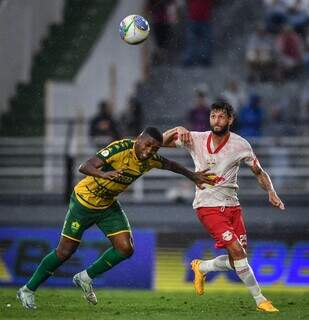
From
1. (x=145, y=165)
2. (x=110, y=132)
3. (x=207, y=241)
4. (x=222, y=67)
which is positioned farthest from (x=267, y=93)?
(x=145, y=165)

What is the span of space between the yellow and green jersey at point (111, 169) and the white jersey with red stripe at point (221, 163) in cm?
51

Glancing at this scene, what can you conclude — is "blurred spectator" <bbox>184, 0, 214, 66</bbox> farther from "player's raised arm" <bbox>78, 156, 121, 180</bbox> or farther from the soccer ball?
"player's raised arm" <bbox>78, 156, 121, 180</bbox>

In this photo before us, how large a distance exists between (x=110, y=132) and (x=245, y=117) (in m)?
2.25

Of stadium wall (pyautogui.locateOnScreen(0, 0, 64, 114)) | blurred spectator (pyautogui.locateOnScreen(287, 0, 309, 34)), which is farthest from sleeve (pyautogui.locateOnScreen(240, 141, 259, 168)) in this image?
Answer: stadium wall (pyautogui.locateOnScreen(0, 0, 64, 114))

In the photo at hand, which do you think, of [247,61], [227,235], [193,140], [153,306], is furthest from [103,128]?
[227,235]

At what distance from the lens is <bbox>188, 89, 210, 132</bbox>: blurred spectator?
21.1 metres

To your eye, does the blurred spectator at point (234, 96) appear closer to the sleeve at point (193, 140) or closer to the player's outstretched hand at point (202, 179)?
the sleeve at point (193, 140)

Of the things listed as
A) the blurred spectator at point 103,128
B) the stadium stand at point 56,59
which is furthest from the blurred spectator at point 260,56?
the blurred spectator at point 103,128

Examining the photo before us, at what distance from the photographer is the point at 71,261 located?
17.9 metres

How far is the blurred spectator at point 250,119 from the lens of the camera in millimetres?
21625

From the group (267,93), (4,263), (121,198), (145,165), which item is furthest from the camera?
(267,93)

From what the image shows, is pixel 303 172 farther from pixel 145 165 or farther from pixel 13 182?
pixel 145 165

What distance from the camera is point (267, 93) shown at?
917 inches

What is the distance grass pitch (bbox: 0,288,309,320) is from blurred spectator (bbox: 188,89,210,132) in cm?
492
